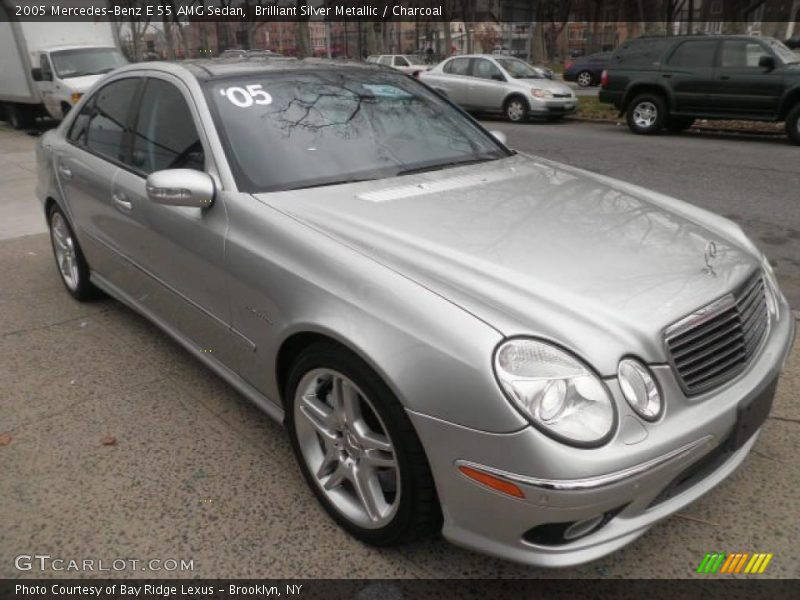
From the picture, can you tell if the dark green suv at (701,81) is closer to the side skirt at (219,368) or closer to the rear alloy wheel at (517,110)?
the rear alloy wheel at (517,110)

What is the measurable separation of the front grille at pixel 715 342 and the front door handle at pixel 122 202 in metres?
2.58

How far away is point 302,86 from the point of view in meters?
3.16

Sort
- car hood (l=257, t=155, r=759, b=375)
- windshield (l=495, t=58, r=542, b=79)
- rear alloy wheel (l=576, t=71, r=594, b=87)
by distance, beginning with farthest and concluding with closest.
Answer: rear alloy wheel (l=576, t=71, r=594, b=87), windshield (l=495, t=58, r=542, b=79), car hood (l=257, t=155, r=759, b=375)

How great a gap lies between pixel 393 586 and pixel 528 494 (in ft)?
2.23

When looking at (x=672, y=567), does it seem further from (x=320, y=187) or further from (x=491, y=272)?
(x=320, y=187)

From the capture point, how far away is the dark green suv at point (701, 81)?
35.2 feet

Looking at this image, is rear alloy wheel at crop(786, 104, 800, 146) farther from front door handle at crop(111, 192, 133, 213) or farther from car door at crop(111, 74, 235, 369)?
front door handle at crop(111, 192, 133, 213)

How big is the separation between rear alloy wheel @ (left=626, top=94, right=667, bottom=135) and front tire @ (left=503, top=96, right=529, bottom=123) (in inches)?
101

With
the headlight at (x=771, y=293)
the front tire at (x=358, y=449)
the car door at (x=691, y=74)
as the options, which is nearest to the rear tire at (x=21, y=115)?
the car door at (x=691, y=74)

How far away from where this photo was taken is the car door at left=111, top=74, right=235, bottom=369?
2723mm

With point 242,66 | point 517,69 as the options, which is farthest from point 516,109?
point 242,66

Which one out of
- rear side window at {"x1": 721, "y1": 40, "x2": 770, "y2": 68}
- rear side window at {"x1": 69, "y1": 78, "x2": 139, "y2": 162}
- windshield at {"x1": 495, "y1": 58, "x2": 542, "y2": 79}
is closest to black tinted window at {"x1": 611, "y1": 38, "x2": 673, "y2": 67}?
rear side window at {"x1": 721, "y1": 40, "x2": 770, "y2": 68}

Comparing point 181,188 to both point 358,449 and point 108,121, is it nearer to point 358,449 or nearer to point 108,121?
point 358,449

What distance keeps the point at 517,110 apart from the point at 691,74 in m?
3.95
